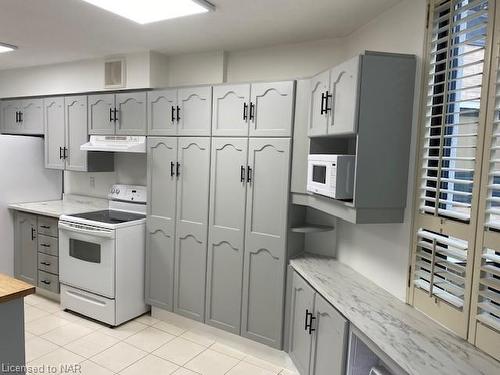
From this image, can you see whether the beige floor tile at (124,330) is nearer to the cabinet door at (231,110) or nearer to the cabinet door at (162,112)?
the cabinet door at (162,112)

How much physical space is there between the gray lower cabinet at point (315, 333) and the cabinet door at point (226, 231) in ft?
1.79

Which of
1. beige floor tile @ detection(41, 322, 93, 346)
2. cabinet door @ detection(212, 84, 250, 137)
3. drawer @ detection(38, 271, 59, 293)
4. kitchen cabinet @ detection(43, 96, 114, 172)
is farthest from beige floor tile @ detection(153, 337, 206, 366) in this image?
kitchen cabinet @ detection(43, 96, 114, 172)

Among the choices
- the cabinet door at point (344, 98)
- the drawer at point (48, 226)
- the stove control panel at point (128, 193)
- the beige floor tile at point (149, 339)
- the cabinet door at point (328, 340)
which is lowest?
the beige floor tile at point (149, 339)

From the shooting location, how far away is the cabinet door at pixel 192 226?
10.1 feet

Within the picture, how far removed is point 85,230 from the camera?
332cm

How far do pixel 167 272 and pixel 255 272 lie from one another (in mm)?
942

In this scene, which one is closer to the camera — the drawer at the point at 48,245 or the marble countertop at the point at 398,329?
the marble countertop at the point at 398,329

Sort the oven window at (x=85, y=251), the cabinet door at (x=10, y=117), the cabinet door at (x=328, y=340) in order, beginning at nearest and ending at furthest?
1. the cabinet door at (x=328, y=340)
2. the oven window at (x=85, y=251)
3. the cabinet door at (x=10, y=117)

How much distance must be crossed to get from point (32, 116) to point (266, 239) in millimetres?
3384

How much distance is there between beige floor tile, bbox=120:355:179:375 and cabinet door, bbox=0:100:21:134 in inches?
132

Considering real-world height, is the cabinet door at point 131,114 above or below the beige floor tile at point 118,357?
above

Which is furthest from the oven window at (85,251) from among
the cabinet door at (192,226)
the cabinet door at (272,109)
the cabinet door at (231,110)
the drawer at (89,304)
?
the cabinet door at (272,109)

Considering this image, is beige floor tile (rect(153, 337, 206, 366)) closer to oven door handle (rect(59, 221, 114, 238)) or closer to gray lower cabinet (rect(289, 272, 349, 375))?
gray lower cabinet (rect(289, 272, 349, 375))

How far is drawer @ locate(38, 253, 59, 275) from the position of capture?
12.3ft
